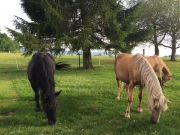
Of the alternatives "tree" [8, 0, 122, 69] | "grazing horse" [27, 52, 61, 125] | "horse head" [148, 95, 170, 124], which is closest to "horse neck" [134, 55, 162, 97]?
"horse head" [148, 95, 170, 124]

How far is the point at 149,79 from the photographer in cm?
514

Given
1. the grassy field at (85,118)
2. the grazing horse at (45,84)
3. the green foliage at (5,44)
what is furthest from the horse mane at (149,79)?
the green foliage at (5,44)

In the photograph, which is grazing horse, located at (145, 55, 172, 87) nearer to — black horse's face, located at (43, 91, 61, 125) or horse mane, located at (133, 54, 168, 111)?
horse mane, located at (133, 54, 168, 111)

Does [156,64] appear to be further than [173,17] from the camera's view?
No

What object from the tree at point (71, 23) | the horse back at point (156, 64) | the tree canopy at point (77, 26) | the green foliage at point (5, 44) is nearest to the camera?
the horse back at point (156, 64)

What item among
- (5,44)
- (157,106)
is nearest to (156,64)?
(157,106)

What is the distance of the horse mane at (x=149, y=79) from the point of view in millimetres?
4703

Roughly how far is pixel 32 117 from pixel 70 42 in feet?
33.8

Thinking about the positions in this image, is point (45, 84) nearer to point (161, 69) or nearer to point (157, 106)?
point (157, 106)

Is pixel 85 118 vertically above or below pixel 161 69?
below

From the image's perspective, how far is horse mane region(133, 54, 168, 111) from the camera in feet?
15.4

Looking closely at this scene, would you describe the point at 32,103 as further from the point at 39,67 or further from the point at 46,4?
the point at 46,4

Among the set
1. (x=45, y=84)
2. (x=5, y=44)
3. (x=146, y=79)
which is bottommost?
(x=45, y=84)

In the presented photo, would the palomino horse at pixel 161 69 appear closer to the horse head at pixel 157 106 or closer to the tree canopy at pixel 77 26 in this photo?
the horse head at pixel 157 106
